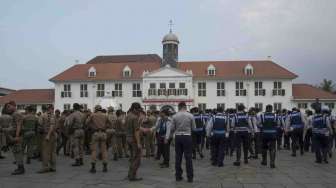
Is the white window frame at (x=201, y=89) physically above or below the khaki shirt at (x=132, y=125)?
Answer: above

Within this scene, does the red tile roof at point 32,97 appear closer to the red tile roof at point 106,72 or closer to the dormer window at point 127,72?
the red tile roof at point 106,72

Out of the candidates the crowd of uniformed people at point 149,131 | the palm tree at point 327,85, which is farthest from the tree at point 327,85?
the crowd of uniformed people at point 149,131

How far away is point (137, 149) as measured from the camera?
11.2 meters

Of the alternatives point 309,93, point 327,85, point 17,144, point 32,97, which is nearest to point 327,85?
point 327,85

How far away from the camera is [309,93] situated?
6219 cm

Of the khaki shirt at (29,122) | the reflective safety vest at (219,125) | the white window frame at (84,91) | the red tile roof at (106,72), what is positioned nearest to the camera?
the khaki shirt at (29,122)

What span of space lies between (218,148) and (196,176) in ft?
9.43

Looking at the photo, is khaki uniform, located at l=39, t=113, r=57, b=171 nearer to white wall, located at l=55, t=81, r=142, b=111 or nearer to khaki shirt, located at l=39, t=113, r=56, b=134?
khaki shirt, located at l=39, t=113, r=56, b=134

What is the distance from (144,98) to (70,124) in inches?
1933

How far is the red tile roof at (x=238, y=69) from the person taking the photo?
206 ft

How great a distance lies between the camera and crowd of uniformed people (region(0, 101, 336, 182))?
11.4 meters

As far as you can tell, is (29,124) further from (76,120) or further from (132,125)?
(132,125)

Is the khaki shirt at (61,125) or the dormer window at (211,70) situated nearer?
the khaki shirt at (61,125)

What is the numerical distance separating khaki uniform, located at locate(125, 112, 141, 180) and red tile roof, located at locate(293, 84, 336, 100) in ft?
177
